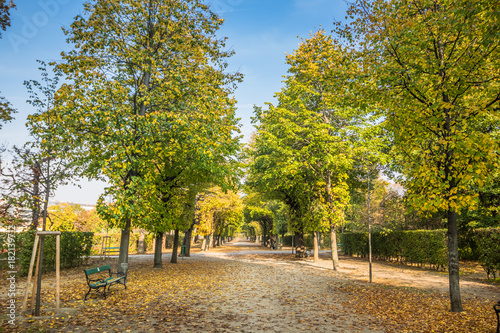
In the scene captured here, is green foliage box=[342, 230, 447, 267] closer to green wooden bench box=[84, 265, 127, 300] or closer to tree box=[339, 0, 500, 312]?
tree box=[339, 0, 500, 312]

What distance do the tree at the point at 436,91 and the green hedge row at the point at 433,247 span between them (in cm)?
586

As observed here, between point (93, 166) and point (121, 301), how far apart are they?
6462 mm

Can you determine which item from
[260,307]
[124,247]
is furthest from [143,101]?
[260,307]

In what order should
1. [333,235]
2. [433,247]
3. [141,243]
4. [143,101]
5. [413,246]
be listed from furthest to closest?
[141,243] → [413,246] → [433,247] → [333,235] → [143,101]

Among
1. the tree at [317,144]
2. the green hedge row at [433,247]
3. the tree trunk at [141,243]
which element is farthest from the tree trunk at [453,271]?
the tree trunk at [141,243]

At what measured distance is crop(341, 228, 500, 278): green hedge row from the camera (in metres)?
11.6

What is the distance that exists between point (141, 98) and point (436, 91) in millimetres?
9022

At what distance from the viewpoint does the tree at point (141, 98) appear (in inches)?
371

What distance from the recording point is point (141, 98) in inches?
384

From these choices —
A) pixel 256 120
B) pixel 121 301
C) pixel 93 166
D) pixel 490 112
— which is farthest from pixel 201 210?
pixel 490 112

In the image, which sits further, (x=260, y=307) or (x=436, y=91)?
(x=260, y=307)

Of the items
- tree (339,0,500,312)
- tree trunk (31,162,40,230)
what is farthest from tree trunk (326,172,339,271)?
tree trunk (31,162,40,230)

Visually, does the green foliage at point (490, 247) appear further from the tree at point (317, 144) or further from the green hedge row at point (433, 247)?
the tree at point (317, 144)

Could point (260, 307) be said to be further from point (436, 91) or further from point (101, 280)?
→ point (436, 91)
